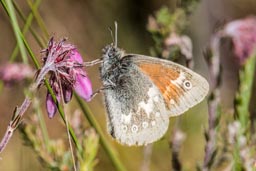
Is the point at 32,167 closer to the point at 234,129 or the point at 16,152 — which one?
the point at 16,152

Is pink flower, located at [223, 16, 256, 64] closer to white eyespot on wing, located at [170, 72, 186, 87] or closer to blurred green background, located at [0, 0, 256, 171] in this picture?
white eyespot on wing, located at [170, 72, 186, 87]

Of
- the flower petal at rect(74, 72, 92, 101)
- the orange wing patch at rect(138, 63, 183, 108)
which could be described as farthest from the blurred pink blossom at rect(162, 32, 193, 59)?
the flower petal at rect(74, 72, 92, 101)

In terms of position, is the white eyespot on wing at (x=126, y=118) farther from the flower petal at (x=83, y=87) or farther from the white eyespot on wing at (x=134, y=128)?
the flower petal at (x=83, y=87)

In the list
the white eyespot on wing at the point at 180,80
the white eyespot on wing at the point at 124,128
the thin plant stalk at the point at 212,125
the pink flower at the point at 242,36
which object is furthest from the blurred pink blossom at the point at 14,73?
the pink flower at the point at 242,36

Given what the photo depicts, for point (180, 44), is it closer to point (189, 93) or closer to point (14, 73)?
point (189, 93)

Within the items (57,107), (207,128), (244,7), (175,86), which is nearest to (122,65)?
(175,86)

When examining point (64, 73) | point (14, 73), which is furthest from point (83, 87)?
point (14, 73)
